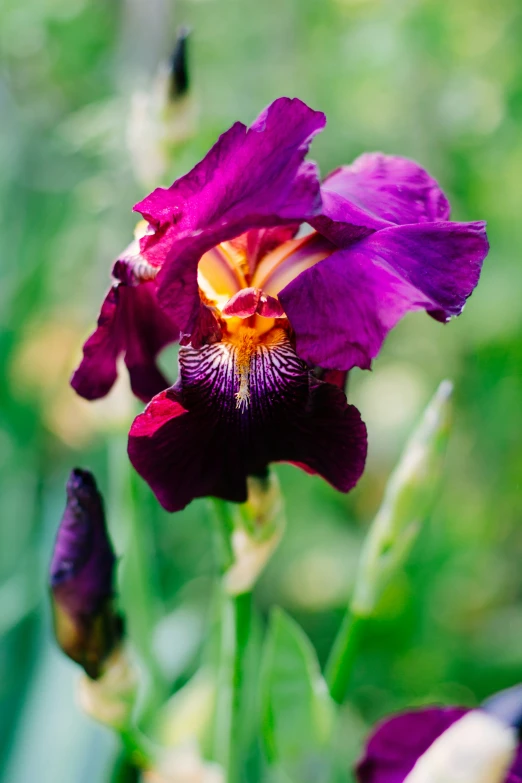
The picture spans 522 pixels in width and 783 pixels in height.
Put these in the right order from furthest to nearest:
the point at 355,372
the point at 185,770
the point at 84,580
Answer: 1. the point at 355,372
2. the point at 185,770
3. the point at 84,580

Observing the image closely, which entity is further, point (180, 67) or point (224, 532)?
point (180, 67)

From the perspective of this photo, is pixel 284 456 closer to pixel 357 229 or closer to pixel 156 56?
pixel 357 229

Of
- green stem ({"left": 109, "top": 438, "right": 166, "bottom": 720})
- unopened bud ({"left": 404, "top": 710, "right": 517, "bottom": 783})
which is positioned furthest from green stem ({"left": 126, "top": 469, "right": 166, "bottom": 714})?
unopened bud ({"left": 404, "top": 710, "right": 517, "bottom": 783})

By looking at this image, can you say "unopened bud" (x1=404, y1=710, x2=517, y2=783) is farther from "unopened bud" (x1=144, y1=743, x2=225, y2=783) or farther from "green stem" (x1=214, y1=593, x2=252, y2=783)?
"unopened bud" (x1=144, y1=743, x2=225, y2=783)

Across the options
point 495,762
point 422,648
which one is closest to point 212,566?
point 422,648

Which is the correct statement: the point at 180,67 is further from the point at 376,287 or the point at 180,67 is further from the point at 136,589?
the point at 136,589

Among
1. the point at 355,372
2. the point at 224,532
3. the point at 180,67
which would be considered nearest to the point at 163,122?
the point at 180,67
